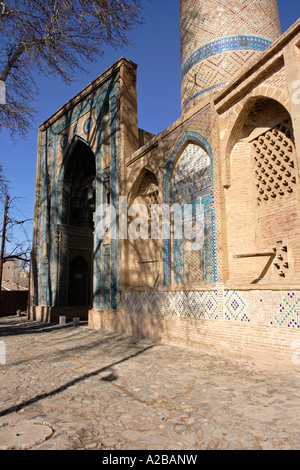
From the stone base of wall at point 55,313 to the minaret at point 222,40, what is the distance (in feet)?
28.3

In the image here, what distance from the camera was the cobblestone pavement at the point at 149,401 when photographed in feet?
8.06

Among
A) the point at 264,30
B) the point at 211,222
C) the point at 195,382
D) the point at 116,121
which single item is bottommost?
the point at 195,382

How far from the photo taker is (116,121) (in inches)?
401

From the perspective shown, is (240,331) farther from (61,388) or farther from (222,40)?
(222,40)

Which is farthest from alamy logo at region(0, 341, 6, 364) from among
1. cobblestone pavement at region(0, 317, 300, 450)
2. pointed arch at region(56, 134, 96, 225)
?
pointed arch at region(56, 134, 96, 225)

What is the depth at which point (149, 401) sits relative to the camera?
3.40 meters

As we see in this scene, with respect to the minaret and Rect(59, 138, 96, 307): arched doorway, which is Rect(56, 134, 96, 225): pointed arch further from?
the minaret

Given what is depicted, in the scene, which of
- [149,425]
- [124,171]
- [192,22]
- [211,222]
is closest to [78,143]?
[124,171]

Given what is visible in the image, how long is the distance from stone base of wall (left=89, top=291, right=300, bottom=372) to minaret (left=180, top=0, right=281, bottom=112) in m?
5.44

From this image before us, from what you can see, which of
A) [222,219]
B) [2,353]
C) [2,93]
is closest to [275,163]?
[222,219]

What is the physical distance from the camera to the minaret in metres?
8.06

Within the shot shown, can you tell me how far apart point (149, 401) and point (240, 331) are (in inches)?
91.7

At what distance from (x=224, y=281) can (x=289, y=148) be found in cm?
245

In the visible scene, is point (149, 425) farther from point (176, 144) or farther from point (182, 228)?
point (176, 144)
